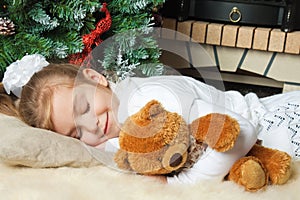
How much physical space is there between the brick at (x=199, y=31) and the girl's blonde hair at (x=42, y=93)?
3.43ft

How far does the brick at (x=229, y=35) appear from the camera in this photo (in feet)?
7.44

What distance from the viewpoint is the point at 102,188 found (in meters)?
0.97

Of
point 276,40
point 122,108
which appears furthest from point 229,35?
point 122,108

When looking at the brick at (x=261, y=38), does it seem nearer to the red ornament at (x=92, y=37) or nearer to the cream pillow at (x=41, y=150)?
the red ornament at (x=92, y=37)

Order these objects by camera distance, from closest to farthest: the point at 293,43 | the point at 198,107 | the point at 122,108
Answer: the point at 198,107, the point at 122,108, the point at 293,43

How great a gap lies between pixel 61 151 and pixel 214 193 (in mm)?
323

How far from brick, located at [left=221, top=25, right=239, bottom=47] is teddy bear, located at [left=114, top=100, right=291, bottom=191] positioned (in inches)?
51.4

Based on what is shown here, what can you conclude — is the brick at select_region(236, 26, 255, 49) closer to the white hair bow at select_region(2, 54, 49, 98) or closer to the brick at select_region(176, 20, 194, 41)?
the brick at select_region(176, 20, 194, 41)

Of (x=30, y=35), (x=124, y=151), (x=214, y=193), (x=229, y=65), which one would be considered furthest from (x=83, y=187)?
(x=229, y=65)

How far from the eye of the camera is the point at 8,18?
1646 mm

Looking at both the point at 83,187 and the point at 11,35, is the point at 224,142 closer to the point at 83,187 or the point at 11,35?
the point at 83,187

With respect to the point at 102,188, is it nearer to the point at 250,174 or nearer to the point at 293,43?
the point at 250,174

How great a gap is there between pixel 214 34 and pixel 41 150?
1391 mm

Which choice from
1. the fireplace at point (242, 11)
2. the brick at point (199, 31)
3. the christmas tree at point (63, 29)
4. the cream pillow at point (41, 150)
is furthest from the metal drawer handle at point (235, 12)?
the cream pillow at point (41, 150)
